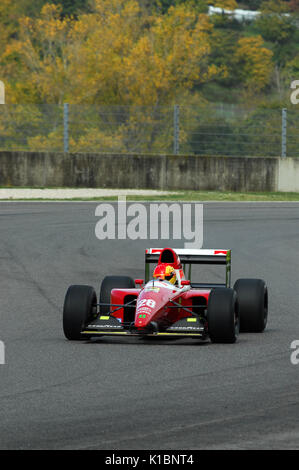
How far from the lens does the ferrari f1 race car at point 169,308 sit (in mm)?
8938

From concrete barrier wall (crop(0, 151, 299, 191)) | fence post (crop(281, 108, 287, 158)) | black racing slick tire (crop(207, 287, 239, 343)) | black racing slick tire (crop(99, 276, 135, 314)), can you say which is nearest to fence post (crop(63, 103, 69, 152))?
concrete barrier wall (crop(0, 151, 299, 191))

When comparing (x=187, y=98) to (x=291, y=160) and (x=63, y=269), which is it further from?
(x=63, y=269)

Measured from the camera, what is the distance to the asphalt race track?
580cm

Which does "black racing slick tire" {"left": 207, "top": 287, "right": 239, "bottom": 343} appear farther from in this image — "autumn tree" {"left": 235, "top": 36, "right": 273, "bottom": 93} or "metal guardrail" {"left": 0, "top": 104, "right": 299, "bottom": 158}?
"autumn tree" {"left": 235, "top": 36, "right": 273, "bottom": 93}

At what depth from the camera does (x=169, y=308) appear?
9.41m

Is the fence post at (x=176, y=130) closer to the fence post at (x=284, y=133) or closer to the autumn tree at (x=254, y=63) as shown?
the fence post at (x=284, y=133)

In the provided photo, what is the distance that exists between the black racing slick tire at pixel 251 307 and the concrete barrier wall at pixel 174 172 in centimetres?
1856

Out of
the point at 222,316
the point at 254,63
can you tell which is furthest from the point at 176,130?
the point at 254,63

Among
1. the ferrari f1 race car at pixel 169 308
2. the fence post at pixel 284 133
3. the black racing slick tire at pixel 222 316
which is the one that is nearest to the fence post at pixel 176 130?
the fence post at pixel 284 133

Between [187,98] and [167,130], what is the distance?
32230mm

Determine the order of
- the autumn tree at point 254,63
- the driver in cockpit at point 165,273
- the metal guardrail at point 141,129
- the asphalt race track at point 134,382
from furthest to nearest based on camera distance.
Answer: the autumn tree at point 254,63 → the metal guardrail at point 141,129 → the driver in cockpit at point 165,273 → the asphalt race track at point 134,382

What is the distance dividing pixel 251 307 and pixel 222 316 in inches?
34.2

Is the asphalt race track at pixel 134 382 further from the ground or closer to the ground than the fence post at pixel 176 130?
closer to the ground

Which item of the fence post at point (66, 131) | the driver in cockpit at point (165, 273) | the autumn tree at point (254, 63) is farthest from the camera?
Answer: the autumn tree at point (254, 63)
